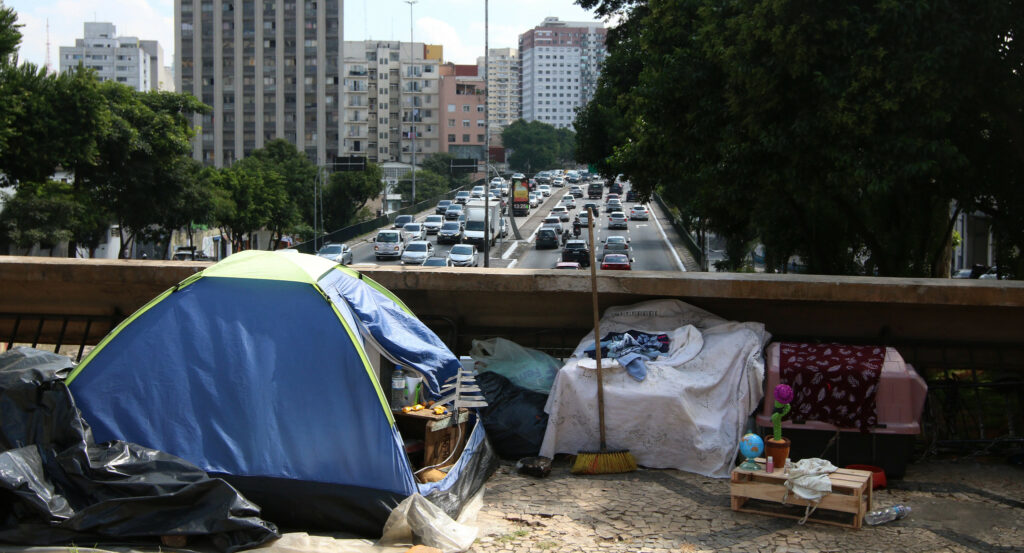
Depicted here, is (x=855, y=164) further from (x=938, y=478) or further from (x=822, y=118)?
(x=938, y=478)

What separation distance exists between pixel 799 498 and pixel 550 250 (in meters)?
49.5

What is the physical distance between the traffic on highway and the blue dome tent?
2977 cm

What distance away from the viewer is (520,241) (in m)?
59.7

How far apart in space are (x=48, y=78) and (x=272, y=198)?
2611cm

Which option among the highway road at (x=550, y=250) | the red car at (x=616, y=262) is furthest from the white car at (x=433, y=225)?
the red car at (x=616, y=262)

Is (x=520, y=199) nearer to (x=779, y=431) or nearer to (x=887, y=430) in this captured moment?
(x=887, y=430)

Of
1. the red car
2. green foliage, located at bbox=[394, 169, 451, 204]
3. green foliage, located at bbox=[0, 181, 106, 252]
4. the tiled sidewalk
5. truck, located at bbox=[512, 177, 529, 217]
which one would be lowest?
the tiled sidewalk

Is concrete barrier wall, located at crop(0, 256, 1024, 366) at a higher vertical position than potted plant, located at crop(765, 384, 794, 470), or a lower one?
higher

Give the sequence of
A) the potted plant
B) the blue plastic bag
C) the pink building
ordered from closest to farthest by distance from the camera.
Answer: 1. the potted plant
2. the blue plastic bag
3. the pink building

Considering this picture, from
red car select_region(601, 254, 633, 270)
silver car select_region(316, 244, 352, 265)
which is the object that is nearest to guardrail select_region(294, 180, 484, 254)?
silver car select_region(316, 244, 352, 265)

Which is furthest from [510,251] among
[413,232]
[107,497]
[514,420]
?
[107,497]

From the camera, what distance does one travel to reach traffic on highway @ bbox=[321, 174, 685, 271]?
4528 centimetres

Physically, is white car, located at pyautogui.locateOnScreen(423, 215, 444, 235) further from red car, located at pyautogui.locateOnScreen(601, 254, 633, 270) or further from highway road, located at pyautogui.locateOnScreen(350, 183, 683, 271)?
red car, located at pyautogui.locateOnScreen(601, 254, 633, 270)

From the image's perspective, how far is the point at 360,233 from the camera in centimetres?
6438
